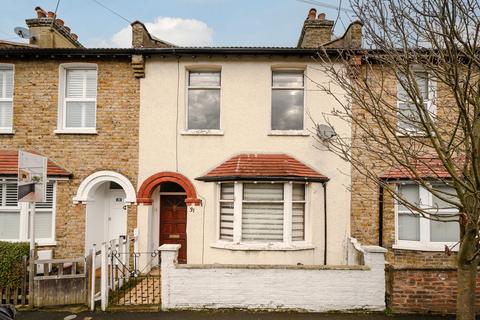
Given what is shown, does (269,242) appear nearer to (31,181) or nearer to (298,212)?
(298,212)

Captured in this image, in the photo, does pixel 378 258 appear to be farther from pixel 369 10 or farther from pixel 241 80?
pixel 241 80

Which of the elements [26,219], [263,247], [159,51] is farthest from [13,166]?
[263,247]

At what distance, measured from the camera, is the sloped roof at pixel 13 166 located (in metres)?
10.1

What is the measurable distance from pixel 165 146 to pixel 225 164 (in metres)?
1.78

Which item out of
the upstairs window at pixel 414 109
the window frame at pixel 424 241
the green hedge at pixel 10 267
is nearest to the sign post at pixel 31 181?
the green hedge at pixel 10 267

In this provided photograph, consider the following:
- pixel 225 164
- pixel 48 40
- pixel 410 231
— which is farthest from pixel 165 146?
pixel 410 231

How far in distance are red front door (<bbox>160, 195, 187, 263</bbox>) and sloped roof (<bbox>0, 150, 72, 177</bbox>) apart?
279 cm

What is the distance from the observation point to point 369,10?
5.54 meters

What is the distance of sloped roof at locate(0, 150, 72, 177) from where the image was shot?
1010 centimetres

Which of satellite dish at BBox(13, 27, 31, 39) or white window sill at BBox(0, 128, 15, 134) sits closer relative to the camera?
white window sill at BBox(0, 128, 15, 134)

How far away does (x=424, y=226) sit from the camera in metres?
10.2

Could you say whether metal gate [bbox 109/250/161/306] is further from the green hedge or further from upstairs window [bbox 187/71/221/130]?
upstairs window [bbox 187/71/221/130]

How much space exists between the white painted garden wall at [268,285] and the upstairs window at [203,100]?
4.43m

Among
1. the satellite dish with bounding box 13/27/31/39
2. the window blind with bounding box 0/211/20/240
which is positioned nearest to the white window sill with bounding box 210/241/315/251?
the window blind with bounding box 0/211/20/240
